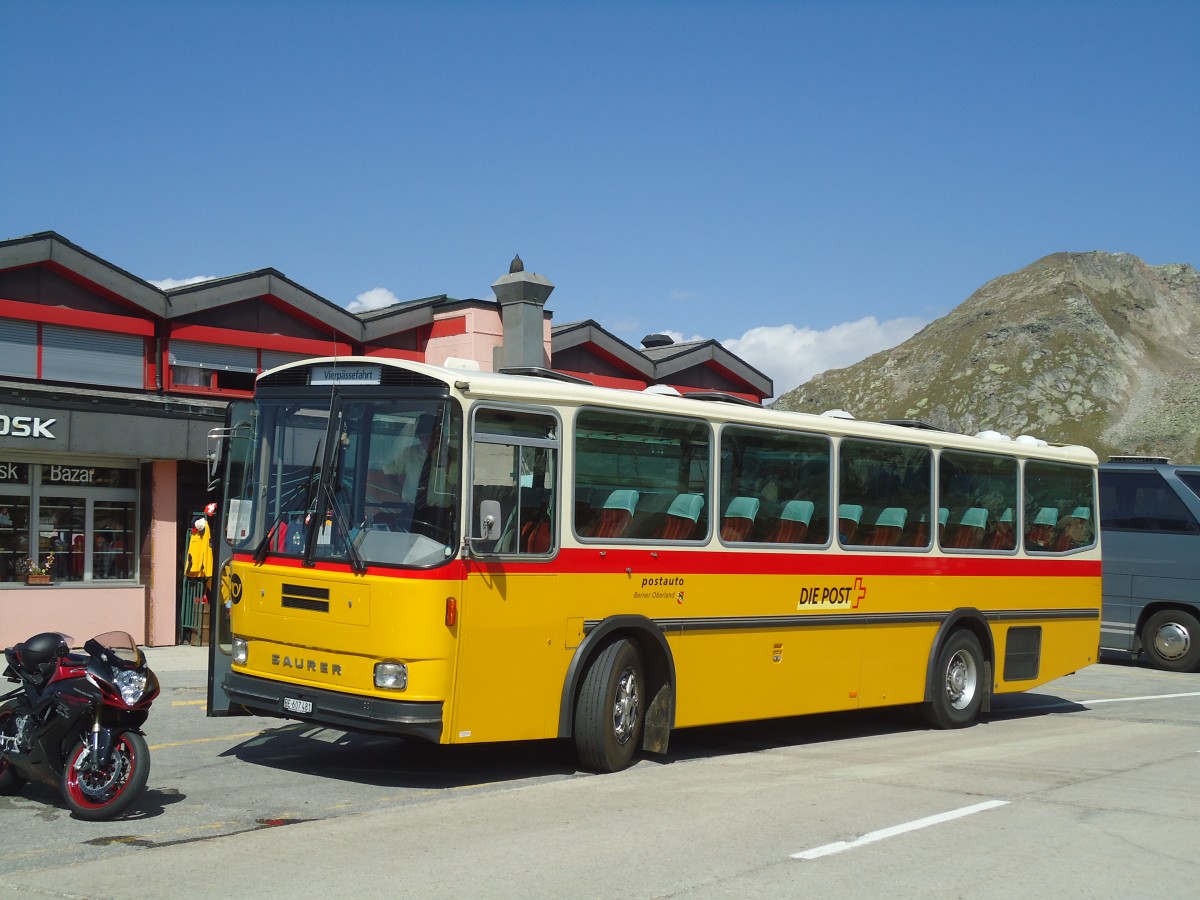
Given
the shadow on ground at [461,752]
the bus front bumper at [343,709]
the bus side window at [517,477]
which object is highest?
the bus side window at [517,477]

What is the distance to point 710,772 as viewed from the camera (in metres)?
10.3

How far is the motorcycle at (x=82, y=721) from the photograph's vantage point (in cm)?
790

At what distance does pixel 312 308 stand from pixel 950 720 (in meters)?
12.4

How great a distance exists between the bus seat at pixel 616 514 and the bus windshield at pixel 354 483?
1.42 m

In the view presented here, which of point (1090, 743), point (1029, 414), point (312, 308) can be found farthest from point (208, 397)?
point (1029, 414)

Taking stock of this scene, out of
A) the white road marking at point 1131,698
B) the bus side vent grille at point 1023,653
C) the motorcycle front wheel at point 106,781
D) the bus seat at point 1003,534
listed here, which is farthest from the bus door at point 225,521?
the white road marking at point 1131,698

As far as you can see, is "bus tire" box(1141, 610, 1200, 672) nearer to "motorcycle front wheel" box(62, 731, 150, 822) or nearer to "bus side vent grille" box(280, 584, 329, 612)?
"bus side vent grille" box(280, 584, 329, 612)

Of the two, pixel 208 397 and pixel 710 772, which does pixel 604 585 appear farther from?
pixel 208 397

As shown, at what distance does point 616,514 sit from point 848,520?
3.07 metres

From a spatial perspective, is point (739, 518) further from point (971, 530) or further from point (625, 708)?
point (971, 530)

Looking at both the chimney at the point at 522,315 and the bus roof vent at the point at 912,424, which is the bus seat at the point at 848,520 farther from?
the chimney at the point at 522,315

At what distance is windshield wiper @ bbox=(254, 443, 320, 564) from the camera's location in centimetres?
945

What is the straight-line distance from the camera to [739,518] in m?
11.2

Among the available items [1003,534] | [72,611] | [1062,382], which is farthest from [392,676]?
[1062,382]
